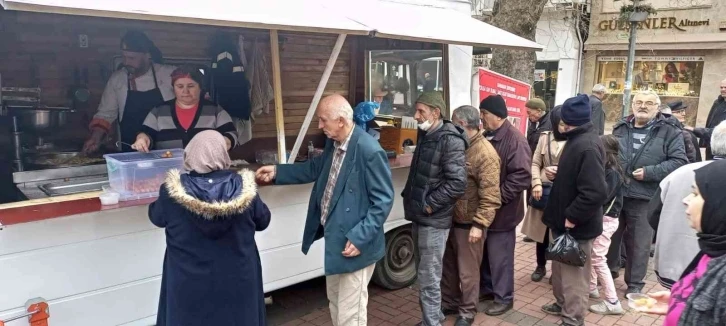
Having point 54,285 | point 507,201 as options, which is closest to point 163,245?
point 54,285

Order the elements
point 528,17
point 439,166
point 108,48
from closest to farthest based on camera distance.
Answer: point 439,166, point 108,48, point 528,17

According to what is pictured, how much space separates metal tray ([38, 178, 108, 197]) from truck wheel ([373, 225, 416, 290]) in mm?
2384

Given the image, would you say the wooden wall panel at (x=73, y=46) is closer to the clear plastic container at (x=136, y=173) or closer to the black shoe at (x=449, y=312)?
the clear plastic container at (x=136, y=173)

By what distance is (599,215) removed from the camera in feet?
11.8

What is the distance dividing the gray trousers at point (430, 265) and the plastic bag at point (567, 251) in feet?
2.53

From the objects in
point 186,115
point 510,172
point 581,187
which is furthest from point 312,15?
point 581,187

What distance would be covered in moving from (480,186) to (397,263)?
1.46m

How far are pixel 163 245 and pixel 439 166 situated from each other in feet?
6.02

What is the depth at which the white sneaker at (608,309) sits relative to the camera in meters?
4.18

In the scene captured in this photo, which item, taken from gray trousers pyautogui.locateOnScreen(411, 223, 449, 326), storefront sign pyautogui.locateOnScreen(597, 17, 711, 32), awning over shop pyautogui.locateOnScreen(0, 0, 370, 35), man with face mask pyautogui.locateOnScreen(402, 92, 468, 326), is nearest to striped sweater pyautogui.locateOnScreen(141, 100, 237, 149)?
awning over shop pyautogui.locateOnScreen(0, 0, 370, 35)

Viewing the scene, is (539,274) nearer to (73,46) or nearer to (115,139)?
(115,139)

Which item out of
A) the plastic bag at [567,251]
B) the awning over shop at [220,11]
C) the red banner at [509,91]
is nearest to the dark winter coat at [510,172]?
the plastic bag at [567,251]

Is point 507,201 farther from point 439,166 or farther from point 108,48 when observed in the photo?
point 108,48

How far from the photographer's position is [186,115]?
12.3ft
